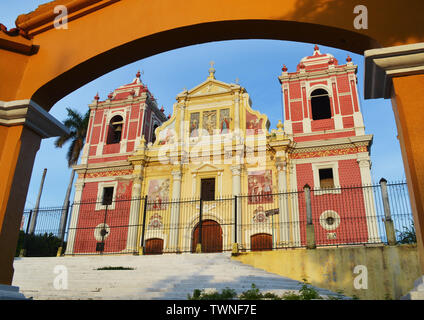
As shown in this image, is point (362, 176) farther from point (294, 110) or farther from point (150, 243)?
point (150, 243)

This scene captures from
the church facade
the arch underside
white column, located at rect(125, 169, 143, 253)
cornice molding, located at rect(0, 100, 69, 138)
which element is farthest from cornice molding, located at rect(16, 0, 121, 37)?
white column, located at rect(125, 169, 143, 253)

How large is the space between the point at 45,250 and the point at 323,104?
48.2 ft

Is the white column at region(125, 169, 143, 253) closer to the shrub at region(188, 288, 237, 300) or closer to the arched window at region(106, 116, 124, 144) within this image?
the arched window at region(106, 116, 124, 144)

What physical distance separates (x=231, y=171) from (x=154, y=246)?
5.04m

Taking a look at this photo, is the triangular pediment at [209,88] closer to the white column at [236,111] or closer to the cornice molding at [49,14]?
the white column at [236,111]

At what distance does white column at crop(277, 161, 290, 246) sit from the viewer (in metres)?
14.4

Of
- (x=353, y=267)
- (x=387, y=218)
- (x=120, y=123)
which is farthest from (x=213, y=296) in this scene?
(x=120, y=123)

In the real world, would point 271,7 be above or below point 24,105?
above

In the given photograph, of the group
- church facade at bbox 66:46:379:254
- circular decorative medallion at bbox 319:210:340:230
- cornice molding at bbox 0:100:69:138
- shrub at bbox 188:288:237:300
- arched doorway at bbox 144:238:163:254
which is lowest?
shrub at bbox 188:288:237:300

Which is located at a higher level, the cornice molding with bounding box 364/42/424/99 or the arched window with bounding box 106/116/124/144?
the arched window with bounding box 106/116/124/144

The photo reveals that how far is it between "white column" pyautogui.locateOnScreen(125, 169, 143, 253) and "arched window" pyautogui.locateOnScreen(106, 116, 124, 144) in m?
3.46

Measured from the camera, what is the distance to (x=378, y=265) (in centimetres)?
780
